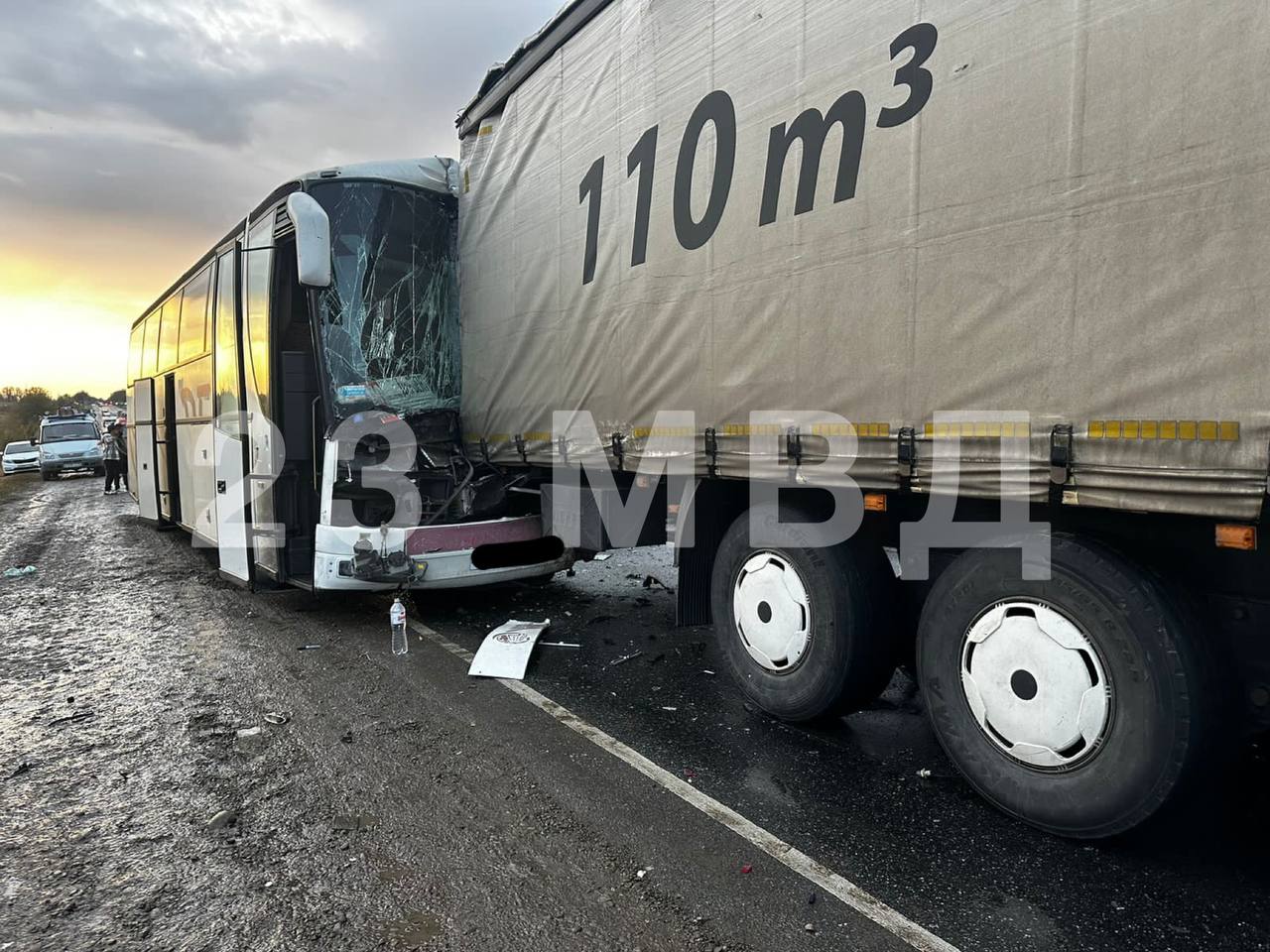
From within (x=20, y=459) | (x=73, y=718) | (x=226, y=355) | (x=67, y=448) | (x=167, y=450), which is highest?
(x=226, y=355)

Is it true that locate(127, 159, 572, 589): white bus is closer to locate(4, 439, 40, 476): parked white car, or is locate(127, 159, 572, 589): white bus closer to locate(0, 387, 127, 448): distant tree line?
locate(4, 439, 40, 476): parked white car

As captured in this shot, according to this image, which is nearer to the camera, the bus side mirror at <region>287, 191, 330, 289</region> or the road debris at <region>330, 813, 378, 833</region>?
the road debris at <region>330, 813, 378, 833</region>

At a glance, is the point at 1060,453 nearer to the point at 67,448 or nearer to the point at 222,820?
the point at 222,820

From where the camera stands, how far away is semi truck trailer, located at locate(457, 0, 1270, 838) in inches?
89.8

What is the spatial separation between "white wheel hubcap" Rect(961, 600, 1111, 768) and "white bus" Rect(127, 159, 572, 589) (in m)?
3.76

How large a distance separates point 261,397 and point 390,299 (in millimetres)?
1314

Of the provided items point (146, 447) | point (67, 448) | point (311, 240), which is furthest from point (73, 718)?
point (67, 448)

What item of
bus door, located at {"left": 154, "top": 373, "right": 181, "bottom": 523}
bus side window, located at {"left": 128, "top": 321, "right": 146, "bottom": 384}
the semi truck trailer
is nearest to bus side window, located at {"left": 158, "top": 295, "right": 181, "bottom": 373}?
bus door, located at {"left": 154, "top": 373, "right": 181, "bottom": 523}

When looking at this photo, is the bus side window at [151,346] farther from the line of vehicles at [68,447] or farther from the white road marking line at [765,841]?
the line of vehicles at [68,447]

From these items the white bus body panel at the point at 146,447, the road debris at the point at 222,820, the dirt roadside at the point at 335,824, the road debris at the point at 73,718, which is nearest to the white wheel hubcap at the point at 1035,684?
the dirt roadside at the point at 335,824

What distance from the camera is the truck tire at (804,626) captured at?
3605mm

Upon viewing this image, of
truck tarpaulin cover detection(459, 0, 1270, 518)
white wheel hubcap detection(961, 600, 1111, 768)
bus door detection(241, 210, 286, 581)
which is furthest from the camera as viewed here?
bus door detection(241, 210, 286, 581)

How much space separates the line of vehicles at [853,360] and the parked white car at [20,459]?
98.5 feet

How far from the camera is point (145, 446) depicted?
11.3 meters
